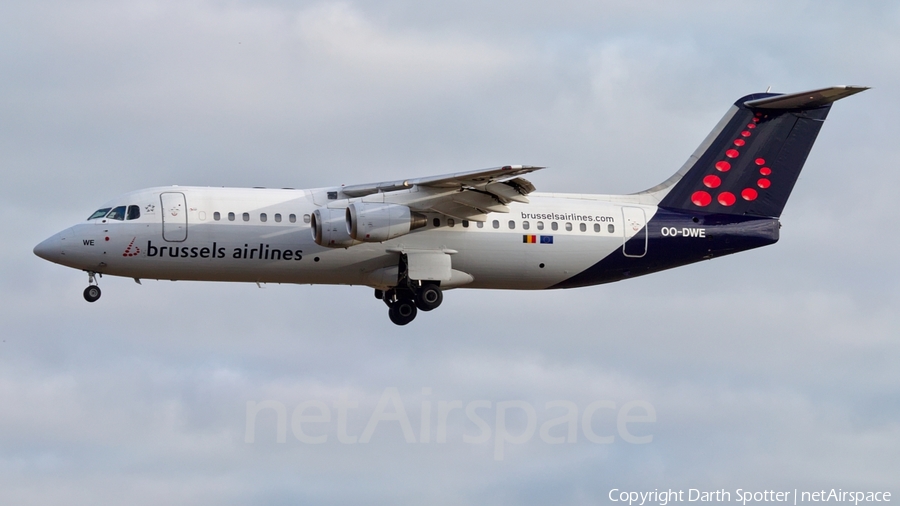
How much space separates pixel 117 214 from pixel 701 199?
12905 mm

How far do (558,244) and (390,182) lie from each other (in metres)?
3.95

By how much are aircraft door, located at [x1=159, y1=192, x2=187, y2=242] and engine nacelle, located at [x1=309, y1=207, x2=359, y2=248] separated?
272 cm

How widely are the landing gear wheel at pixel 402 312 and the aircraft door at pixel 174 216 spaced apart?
4.95 meters

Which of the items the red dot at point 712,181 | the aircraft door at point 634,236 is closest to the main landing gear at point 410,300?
the aircraft door at point 634,236

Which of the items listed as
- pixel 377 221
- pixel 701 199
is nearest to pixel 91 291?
pixel 377 221

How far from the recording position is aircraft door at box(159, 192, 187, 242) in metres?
30.0

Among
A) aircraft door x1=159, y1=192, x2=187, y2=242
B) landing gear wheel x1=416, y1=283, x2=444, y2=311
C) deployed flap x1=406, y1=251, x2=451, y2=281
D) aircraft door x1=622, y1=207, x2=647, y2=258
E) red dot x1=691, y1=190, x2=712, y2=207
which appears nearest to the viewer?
aircraft door x1=159, y1=192, x2=187, y2=242

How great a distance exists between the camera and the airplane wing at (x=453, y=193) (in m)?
30.0

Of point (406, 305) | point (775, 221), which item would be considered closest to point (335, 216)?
point (406, 305)

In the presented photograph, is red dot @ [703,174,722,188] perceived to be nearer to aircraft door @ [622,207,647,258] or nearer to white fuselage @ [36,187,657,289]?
aircraft door @ [622,207,647,258]

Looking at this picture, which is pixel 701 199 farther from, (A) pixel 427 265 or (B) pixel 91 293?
(B) pixel 91 293

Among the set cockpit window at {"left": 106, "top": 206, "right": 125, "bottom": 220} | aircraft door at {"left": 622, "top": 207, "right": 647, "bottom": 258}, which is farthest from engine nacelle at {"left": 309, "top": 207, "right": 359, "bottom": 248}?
aircraft door at {"left": 622, "top": 207, "right": 647, "bottom": 258}

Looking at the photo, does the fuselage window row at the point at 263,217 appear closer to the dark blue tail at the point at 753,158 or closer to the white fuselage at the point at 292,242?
the white fuselage at the point at 292,242

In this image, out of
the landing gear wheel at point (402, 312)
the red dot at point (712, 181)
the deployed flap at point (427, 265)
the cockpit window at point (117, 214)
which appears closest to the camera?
the cockpit window at point (117, 214)
